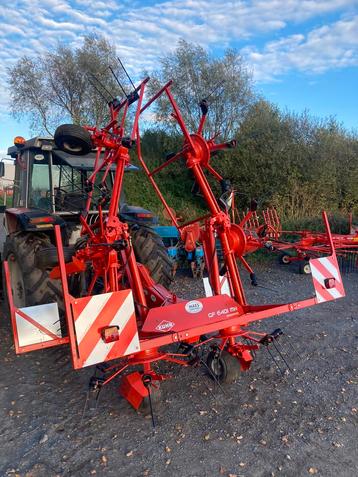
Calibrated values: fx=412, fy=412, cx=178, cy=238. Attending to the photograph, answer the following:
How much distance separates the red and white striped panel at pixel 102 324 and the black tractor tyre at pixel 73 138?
1256mm

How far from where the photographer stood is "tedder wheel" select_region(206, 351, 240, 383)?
3188 mm

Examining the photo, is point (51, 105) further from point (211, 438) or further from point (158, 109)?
point (211, 438)

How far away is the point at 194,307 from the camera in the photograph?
299 cm

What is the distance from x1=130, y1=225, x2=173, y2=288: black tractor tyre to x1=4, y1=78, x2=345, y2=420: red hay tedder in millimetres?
962

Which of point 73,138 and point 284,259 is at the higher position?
point 73,138

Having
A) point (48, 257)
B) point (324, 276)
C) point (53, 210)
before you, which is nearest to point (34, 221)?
point (48, 257)

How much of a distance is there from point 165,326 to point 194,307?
265 mm

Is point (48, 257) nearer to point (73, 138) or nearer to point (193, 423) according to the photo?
point (73, 138)

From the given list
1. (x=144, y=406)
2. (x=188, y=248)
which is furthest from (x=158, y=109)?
(x=144, y=406)

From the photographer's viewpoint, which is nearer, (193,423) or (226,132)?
(193,423)

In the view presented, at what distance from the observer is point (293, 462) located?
91.9 inches

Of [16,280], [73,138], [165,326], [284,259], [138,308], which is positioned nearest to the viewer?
[165,326]

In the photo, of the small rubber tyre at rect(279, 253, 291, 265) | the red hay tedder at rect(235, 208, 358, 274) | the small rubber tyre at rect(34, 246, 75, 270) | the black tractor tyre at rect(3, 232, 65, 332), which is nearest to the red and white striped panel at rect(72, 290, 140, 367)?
the small rubber tyre at rect(34, 246, 75, 270)

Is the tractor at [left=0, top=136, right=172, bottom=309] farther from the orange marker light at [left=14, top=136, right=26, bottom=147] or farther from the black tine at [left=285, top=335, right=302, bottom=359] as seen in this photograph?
the black tine at [left=285, top=335, right=302, bottom=359]
